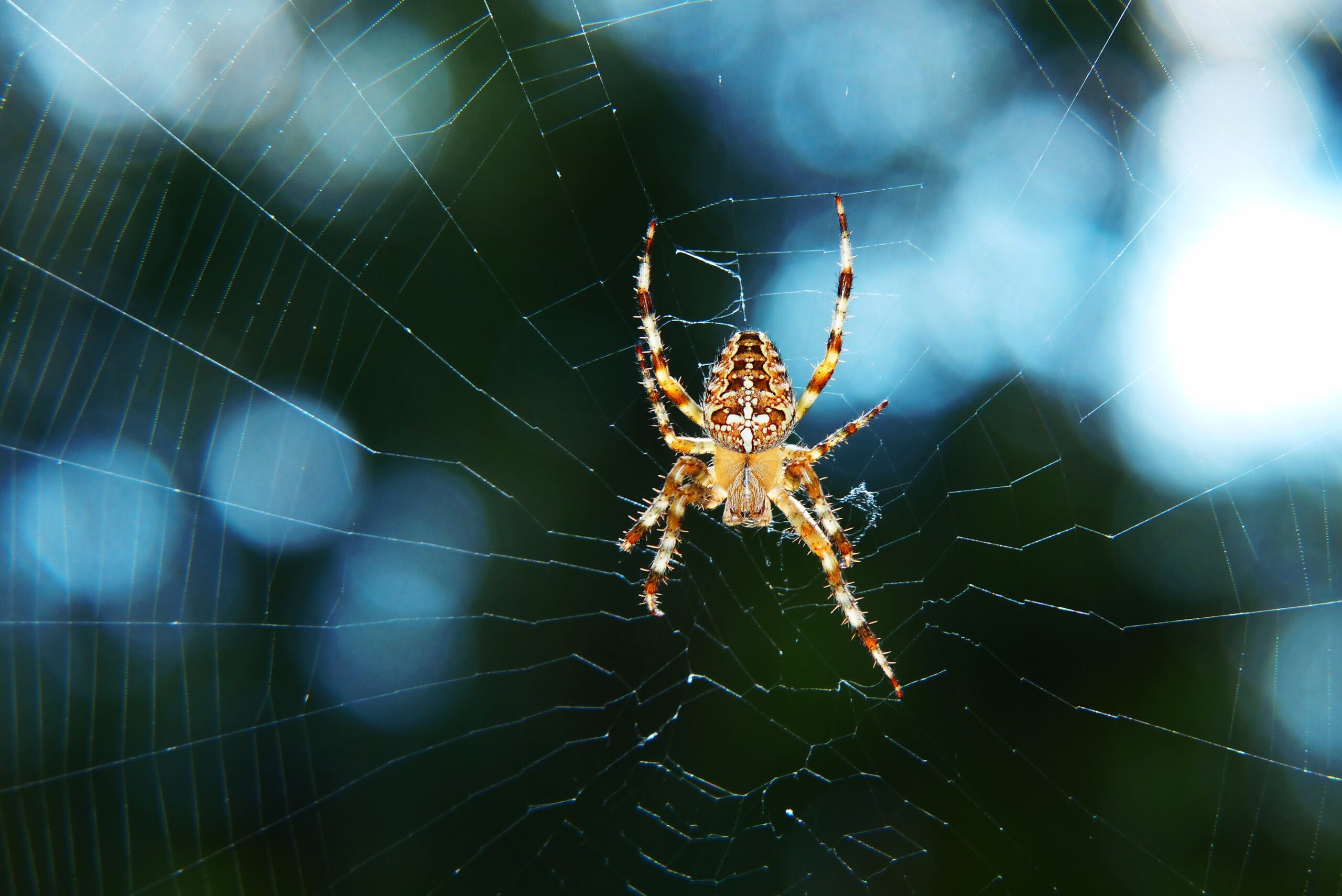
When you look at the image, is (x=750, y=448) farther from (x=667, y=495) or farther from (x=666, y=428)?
(x=667, y=495)

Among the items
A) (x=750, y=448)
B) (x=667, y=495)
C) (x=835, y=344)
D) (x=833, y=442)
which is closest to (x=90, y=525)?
(x=667, y=495)

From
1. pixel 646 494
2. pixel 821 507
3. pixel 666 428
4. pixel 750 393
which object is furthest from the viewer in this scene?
pixel 646 494

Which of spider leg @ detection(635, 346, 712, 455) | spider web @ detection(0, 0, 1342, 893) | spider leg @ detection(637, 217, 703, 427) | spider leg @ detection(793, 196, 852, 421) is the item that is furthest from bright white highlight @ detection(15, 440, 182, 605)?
spider leg @ detection(793, 196, 852, 421)

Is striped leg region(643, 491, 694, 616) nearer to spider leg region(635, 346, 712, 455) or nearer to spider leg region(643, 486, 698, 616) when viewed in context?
spider leg region(643, 486, 698, 616)

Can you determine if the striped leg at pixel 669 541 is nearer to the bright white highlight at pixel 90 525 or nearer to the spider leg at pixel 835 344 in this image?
the spider leg at pixel 835 344

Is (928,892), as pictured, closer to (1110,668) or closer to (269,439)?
(1110,668)

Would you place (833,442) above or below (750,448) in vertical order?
below

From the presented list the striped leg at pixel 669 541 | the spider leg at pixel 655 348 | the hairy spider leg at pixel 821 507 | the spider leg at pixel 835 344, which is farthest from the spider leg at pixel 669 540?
the spider leg at pixel 835 344
